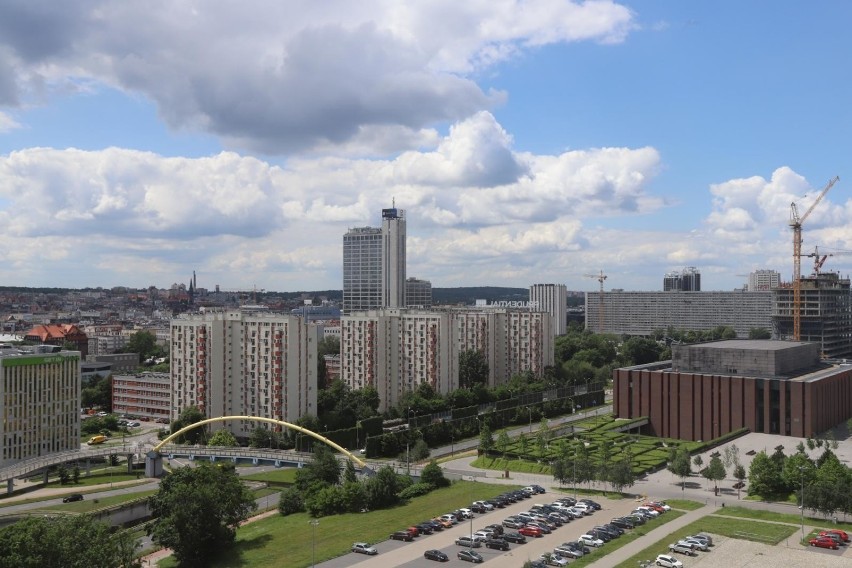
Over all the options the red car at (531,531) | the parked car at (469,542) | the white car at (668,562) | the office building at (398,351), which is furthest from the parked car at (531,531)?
the office building at (398,351)

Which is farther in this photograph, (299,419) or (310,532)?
(299,419)

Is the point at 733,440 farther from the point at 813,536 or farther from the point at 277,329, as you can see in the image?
the point at 277,329

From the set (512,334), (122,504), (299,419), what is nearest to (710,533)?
(122,504)

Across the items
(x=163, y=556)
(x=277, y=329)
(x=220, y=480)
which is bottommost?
(x=163, y=556)

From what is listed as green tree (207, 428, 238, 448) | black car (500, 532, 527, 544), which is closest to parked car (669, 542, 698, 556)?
black car (500, 532, 527, 544)

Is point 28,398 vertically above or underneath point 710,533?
above

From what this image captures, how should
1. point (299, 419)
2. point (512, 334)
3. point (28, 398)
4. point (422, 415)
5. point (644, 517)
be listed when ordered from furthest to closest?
point (512, 334), point (422, 415), point (299, 419), point (28, 398), point (644, 517)

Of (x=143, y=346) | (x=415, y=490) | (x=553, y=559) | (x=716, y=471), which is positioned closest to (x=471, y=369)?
(x=415, y=490)
